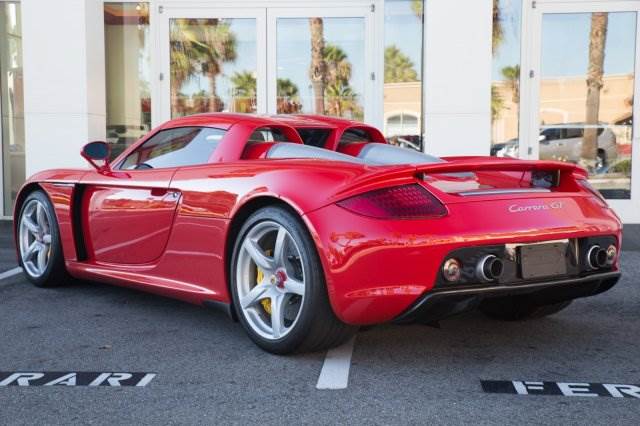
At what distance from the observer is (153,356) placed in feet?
11.9

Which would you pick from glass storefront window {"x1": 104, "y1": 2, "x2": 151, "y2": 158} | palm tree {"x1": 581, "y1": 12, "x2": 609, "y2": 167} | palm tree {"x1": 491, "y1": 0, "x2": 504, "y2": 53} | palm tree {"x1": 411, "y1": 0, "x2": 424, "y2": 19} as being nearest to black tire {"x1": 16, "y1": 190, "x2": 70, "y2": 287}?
glass storefront window {"x1": 104, "y1": 2, "x2": 151, "y2": 158}

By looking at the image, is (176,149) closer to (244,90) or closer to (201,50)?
(244,90)

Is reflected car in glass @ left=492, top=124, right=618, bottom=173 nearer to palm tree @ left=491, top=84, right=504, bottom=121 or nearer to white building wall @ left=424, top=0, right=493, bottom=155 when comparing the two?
palm tree @ left=491, top=84, right=504, bottom=121

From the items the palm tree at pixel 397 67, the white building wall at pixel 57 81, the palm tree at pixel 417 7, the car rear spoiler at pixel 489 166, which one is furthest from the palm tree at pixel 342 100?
the car rear spoiler at pixel 489 166

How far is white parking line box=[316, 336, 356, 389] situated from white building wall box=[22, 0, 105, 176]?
20.6 ft

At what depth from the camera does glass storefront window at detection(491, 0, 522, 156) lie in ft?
31.4

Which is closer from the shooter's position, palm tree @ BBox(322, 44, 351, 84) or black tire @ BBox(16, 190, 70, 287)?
black tire @ BBox(16, 190, 70, 287)

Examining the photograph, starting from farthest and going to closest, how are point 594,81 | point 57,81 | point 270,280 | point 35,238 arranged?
point 594,81, point 57,81, point 35,238, point 270,280

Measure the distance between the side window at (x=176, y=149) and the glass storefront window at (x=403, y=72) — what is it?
5.24 m

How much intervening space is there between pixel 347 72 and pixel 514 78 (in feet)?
6.69

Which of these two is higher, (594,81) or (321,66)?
(321,66)

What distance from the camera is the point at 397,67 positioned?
31.7 ft

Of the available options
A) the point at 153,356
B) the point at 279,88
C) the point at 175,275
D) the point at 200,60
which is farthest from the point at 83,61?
the point at 153,356

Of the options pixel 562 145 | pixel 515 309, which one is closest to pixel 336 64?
pixel 562 145
